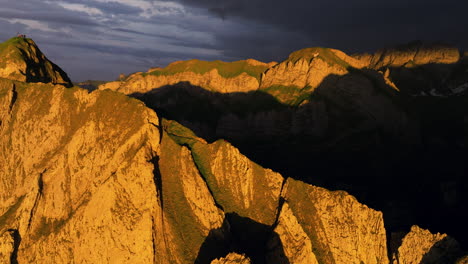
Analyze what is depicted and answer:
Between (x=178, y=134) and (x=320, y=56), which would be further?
(x=320, y=56)

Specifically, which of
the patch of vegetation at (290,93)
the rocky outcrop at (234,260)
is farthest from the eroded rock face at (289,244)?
the patch of vegetation at (290,93)

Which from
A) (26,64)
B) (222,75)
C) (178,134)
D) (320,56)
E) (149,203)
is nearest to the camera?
(149,203)

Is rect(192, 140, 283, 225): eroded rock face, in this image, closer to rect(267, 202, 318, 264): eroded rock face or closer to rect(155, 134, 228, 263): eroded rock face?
rect(267, 202, 318, 264): eroded rock face

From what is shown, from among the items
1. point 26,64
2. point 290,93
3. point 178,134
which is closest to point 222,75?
point 290,93

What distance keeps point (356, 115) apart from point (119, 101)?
350 ft

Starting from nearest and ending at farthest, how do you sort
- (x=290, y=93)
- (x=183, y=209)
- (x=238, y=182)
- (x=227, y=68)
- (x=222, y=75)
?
(x=183, y=209) < (x=238, y=182) < (x=290, y=93) < (x=222, y=75) < (x=227, y=68)

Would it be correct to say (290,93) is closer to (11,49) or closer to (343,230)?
(11,49)

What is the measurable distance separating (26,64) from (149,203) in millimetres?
60553

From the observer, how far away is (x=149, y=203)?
178 feet

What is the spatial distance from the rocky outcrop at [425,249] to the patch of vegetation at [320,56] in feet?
377

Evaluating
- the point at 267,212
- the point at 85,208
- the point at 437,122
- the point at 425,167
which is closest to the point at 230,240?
the point at 267,212

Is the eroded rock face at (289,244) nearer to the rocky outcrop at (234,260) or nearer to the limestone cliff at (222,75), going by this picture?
the rocky outcrop at (234,260)

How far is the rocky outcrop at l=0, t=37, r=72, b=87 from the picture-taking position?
281 feet

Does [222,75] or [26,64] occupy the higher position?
[222,75]
